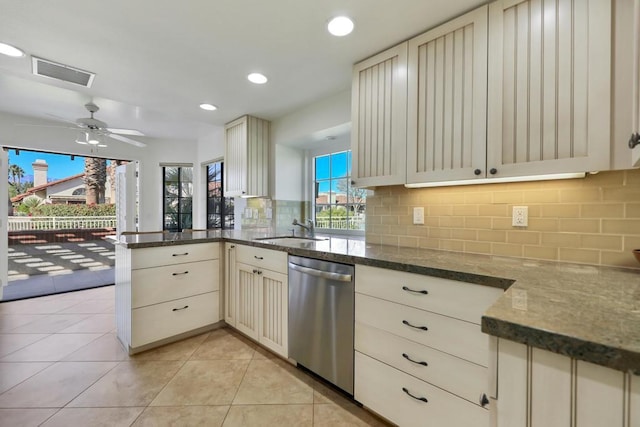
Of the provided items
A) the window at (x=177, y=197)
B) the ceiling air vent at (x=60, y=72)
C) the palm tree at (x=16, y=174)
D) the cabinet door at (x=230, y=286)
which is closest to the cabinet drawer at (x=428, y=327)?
the cabinet door at (x=230, y=286)

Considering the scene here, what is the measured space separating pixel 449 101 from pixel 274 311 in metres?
1.86

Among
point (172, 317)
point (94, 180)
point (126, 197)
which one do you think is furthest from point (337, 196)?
point (94, 180)

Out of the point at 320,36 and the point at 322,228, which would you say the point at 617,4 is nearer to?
the point at 320,36

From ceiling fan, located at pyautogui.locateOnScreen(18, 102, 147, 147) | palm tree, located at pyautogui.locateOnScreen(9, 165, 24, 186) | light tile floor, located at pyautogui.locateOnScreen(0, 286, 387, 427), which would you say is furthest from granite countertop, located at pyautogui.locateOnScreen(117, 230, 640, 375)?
palm tree, located at pyautogui.locateOnScreen(9, 165, 24, 186)

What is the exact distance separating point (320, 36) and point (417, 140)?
0.94 m

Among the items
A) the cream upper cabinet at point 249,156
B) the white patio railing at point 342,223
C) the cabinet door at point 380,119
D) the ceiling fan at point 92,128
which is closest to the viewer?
the cabinet door at point 380,119

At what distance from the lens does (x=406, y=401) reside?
1.30 meters

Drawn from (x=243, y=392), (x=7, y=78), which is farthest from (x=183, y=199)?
(x=243, y=392)

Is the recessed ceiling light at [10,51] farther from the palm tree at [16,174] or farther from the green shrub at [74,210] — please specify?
the green shrub at [74,210]

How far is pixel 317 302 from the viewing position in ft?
5.55

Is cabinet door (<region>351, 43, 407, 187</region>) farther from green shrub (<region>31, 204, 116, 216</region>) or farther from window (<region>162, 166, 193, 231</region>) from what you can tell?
green shrub (<region>31, 204, 116, 216</region>)

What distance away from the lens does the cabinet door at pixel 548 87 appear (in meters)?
1.11

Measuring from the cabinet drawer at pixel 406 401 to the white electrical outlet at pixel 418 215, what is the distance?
969 millimetres

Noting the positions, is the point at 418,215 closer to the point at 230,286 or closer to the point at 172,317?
the point at 230,286
